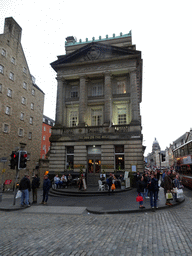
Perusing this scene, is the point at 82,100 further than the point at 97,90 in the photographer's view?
No

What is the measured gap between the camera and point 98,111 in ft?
88.3

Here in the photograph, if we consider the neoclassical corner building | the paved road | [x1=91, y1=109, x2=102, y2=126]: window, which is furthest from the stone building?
the paved road

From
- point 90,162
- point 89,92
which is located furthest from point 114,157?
point 89,92

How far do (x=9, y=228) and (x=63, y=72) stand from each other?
24.2 metres

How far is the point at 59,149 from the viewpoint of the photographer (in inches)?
961

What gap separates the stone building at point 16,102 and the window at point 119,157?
1939 cm

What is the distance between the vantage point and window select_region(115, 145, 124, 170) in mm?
22688

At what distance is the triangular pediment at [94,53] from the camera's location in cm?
2535

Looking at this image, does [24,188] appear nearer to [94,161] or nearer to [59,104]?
[94,161]

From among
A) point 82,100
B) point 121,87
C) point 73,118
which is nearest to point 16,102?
point 73,118

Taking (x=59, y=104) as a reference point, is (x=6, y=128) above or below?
below

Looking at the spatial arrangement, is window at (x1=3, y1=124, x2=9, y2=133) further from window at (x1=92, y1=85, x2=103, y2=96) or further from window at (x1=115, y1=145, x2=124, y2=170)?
window at (x1=115, y1=145, x2=124, y2=170)

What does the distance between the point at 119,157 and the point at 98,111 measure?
26.3 feet

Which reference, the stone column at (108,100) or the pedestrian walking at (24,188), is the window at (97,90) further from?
the pedestrian walking at (24,188)
